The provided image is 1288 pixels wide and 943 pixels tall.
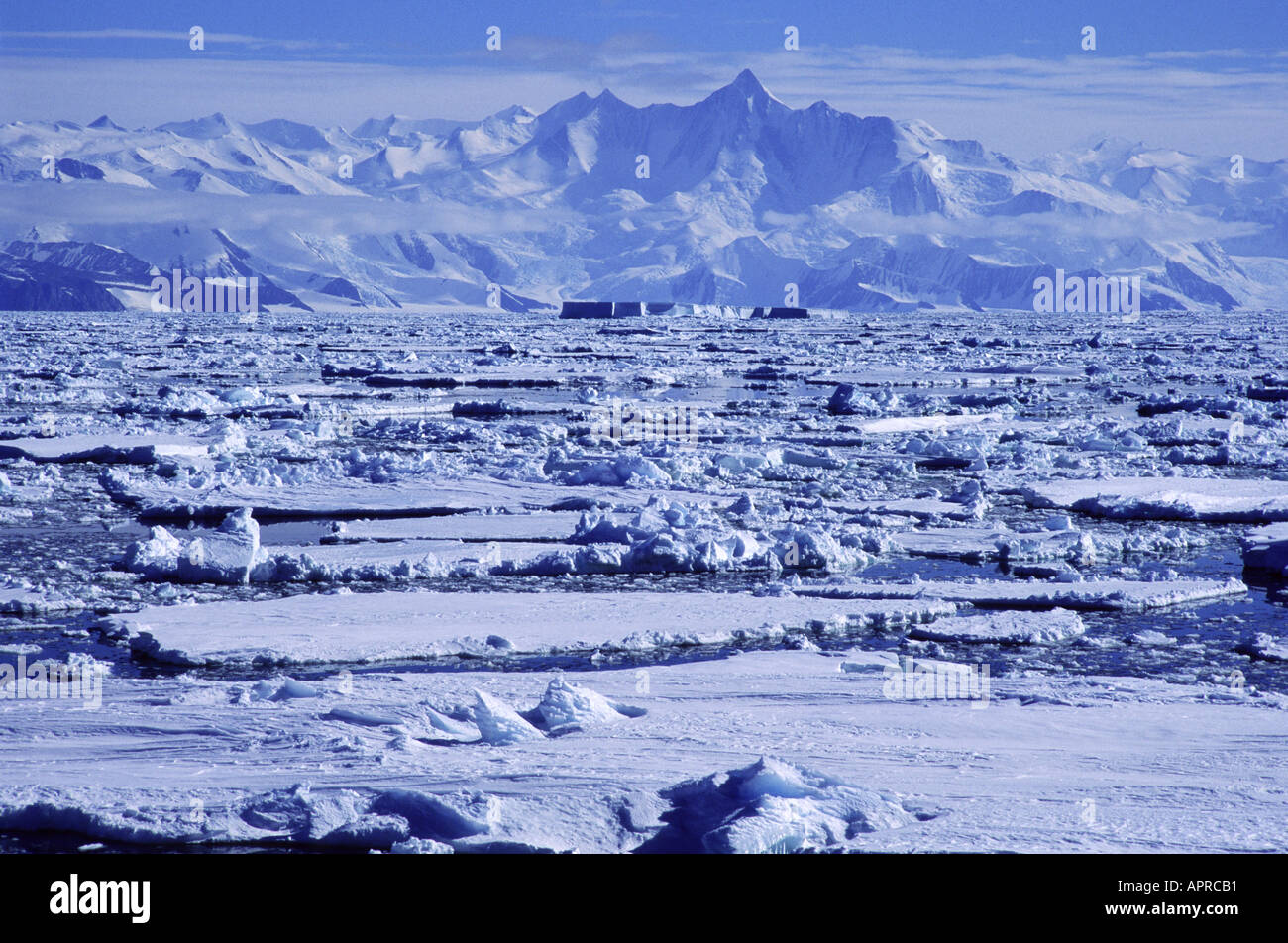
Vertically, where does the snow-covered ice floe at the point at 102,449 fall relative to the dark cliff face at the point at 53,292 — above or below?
below

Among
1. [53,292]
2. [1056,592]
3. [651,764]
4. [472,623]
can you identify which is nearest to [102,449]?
[472,623]

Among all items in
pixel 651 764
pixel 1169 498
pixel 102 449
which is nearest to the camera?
pixel 651 764

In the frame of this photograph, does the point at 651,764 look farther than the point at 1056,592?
No

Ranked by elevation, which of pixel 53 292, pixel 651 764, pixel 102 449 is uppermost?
pixel 53 292

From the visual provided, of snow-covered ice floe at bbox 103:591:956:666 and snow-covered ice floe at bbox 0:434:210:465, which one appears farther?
snow-covered ice floe at bbox 0:434:210:465

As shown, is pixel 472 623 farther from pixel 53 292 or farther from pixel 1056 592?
pixel 53 292

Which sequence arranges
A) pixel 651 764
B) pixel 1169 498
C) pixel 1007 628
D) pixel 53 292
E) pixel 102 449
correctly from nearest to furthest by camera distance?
pixel 651 764 < pixel 1007 628 < pixel 1169 498 < pixel 102 449 < pixel 53 292

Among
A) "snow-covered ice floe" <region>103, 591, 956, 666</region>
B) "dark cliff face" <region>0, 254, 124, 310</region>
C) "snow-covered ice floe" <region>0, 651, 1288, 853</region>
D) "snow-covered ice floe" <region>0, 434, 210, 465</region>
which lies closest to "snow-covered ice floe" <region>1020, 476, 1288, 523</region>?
"snow-covered ice floe" <region>103, 591, 956, 666</region>

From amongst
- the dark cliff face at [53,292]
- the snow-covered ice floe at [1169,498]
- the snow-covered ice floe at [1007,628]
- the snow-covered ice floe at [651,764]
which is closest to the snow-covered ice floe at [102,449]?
the snow-covered ice floe at [651,764]

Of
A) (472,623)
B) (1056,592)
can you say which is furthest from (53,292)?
(1056,592)

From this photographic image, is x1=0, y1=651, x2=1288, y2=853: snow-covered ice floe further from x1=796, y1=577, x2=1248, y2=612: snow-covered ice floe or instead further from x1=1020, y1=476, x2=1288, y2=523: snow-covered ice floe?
x1=1020, y1=476, x2=1288, y2=523: snow-covered ice floe

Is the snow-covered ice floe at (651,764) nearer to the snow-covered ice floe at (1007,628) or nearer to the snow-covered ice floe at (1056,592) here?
the snow-covered ice floe at (1007,628)

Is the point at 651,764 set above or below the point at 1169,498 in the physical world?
below

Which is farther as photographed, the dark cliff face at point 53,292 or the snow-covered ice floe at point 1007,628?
the dark cliff face at point 53,292
